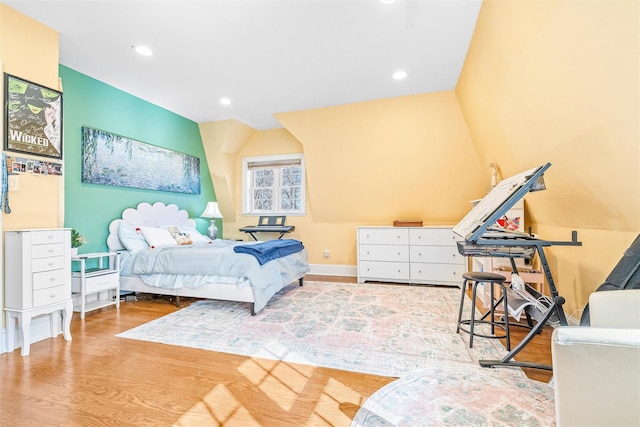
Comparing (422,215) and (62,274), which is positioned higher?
(422,215)

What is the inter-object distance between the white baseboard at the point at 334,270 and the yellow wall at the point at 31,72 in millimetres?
3661

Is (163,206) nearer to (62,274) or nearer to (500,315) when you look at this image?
(62,274)

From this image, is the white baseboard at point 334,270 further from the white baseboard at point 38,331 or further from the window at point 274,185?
the white baseboard at point 38,331

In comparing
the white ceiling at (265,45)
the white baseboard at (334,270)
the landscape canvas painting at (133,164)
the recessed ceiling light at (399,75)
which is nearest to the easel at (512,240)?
the white ceiling at (265,45)

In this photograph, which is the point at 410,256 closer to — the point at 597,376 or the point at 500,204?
the point at 500,204

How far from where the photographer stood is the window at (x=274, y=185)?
216 inches

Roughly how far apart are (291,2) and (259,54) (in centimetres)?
83

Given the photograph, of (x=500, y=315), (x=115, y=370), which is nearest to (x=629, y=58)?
(x=500, y=315)

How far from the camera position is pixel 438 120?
4.05 meters

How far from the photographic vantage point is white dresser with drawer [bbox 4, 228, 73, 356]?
221cm

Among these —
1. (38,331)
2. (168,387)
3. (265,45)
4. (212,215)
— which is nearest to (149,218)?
(212,215)

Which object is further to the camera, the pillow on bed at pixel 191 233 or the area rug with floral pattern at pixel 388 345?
the pillow on bed at pixel 191 233

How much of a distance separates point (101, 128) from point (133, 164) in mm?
569

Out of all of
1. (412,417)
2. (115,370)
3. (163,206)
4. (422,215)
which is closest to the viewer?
(412,417)
